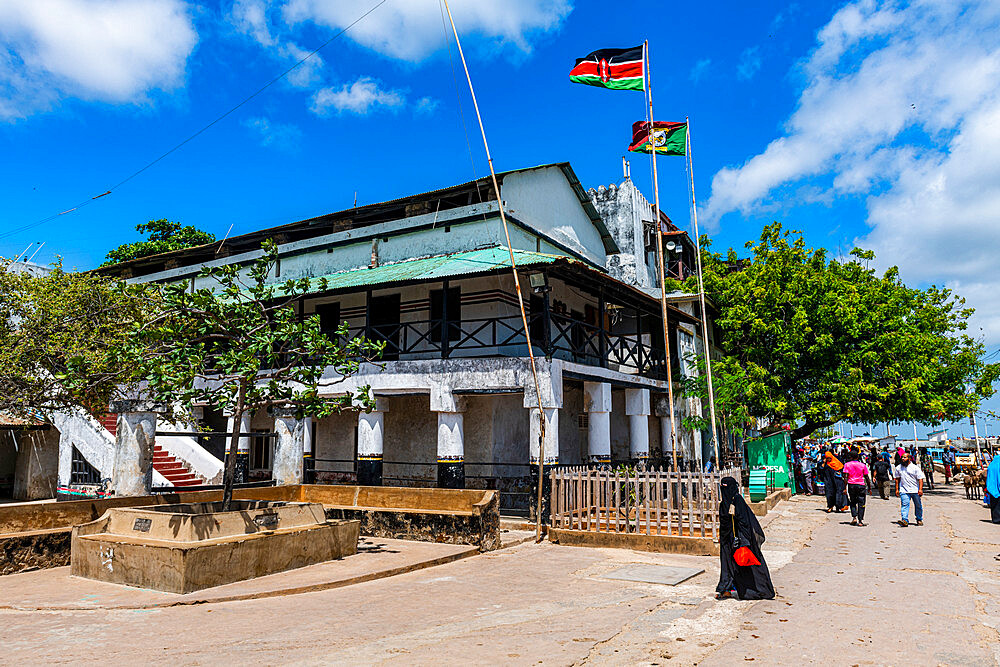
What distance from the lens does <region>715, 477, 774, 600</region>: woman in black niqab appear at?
780 centimetres

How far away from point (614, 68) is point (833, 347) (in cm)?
1280

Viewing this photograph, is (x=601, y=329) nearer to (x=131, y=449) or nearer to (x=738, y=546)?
(x=738, y=546)

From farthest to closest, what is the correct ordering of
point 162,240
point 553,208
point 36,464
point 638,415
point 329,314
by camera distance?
1. point 162,240
2. point 36,464
3. point 553,208
4. point 329,314
5. point 638,415

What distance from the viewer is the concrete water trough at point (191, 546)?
8.27 meters

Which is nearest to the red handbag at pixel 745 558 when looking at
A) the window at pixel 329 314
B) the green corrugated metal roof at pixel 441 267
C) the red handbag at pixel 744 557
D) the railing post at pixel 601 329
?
the red handbag at pixel 744 557

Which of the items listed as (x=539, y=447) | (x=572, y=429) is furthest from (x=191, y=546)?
(x=572, y=429)

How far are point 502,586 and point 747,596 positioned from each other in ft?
10.2

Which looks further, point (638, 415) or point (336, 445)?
point (336, 445)

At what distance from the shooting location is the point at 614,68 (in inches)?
631

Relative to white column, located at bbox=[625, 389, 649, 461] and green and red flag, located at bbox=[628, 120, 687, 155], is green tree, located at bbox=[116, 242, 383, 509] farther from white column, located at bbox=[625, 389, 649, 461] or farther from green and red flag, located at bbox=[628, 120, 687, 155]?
white column, located at bbox=[625, 389, 649, 461]

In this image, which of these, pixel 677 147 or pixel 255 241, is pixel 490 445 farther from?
pixel 255 241

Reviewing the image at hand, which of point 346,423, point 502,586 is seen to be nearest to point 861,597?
point 502,586

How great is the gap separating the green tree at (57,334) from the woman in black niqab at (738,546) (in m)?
12.1

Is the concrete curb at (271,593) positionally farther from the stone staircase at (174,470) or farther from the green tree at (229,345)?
the stone staircase at (174,470)
